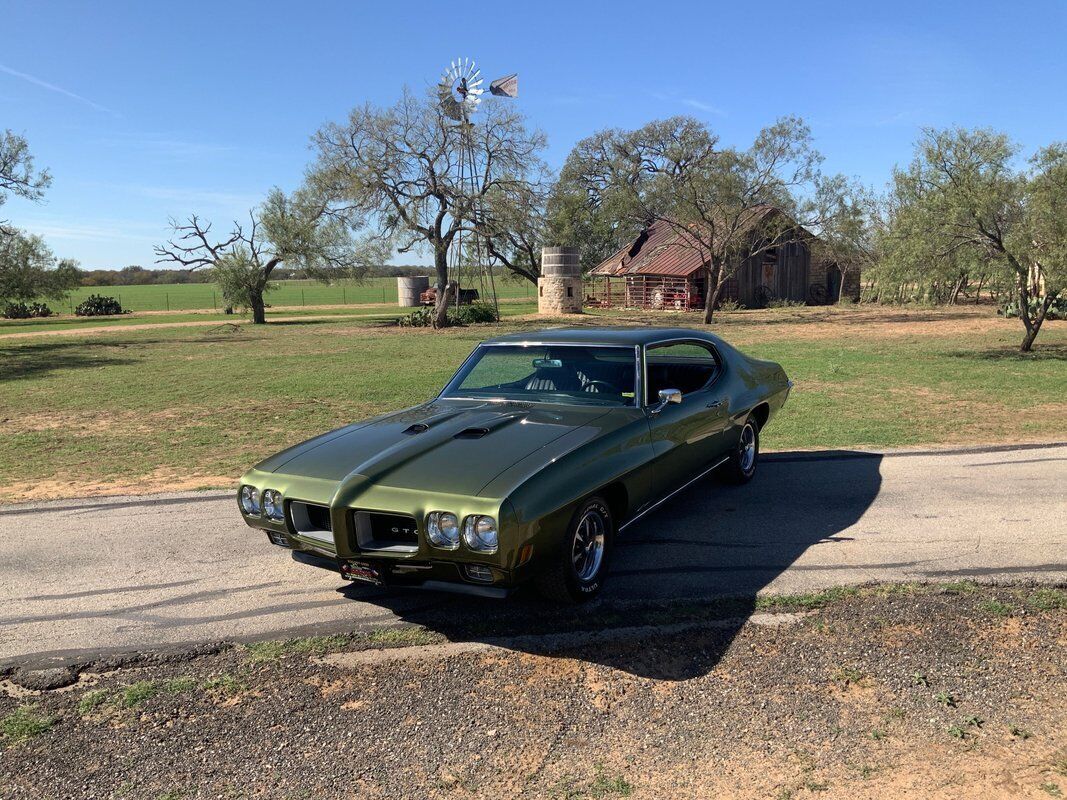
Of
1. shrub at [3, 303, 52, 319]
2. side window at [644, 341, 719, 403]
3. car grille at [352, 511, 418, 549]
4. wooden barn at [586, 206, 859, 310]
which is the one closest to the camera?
car grille at [352, 511, 418, 549]

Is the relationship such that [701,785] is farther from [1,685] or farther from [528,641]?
[1,685]

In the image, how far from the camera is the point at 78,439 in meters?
9.89

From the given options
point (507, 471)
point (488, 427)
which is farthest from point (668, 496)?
point (507, 471)

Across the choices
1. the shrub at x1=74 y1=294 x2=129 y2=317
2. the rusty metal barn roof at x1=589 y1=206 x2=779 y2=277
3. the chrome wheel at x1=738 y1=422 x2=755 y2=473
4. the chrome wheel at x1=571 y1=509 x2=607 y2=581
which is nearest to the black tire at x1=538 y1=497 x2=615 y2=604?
the chrome wheel at x1=571 y1=509 x2=607 y2=581

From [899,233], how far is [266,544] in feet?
54.2

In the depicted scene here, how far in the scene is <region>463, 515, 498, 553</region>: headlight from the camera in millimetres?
3475

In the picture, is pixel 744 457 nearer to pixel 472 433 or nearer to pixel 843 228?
pixel 472 433

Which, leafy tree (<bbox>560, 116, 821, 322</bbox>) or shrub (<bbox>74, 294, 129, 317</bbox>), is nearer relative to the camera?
leafy tree (<bbox>560, 116, 821, 322</bbox>)

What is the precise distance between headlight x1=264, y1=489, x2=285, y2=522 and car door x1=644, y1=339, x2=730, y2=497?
216 centimetres

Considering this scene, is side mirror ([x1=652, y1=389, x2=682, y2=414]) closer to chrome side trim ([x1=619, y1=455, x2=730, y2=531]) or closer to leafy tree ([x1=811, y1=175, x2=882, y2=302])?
chrome side trim ([x1=619, y1=455, x2=730, y2=531])

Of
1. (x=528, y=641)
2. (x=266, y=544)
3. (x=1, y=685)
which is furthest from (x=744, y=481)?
(x=1, y=685)

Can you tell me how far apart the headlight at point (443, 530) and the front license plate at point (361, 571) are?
42 cm

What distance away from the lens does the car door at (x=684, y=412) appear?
15.9 feet

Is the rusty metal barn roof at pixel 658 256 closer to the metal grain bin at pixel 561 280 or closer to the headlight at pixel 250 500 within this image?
the metal grain bin at pixel 561 280
